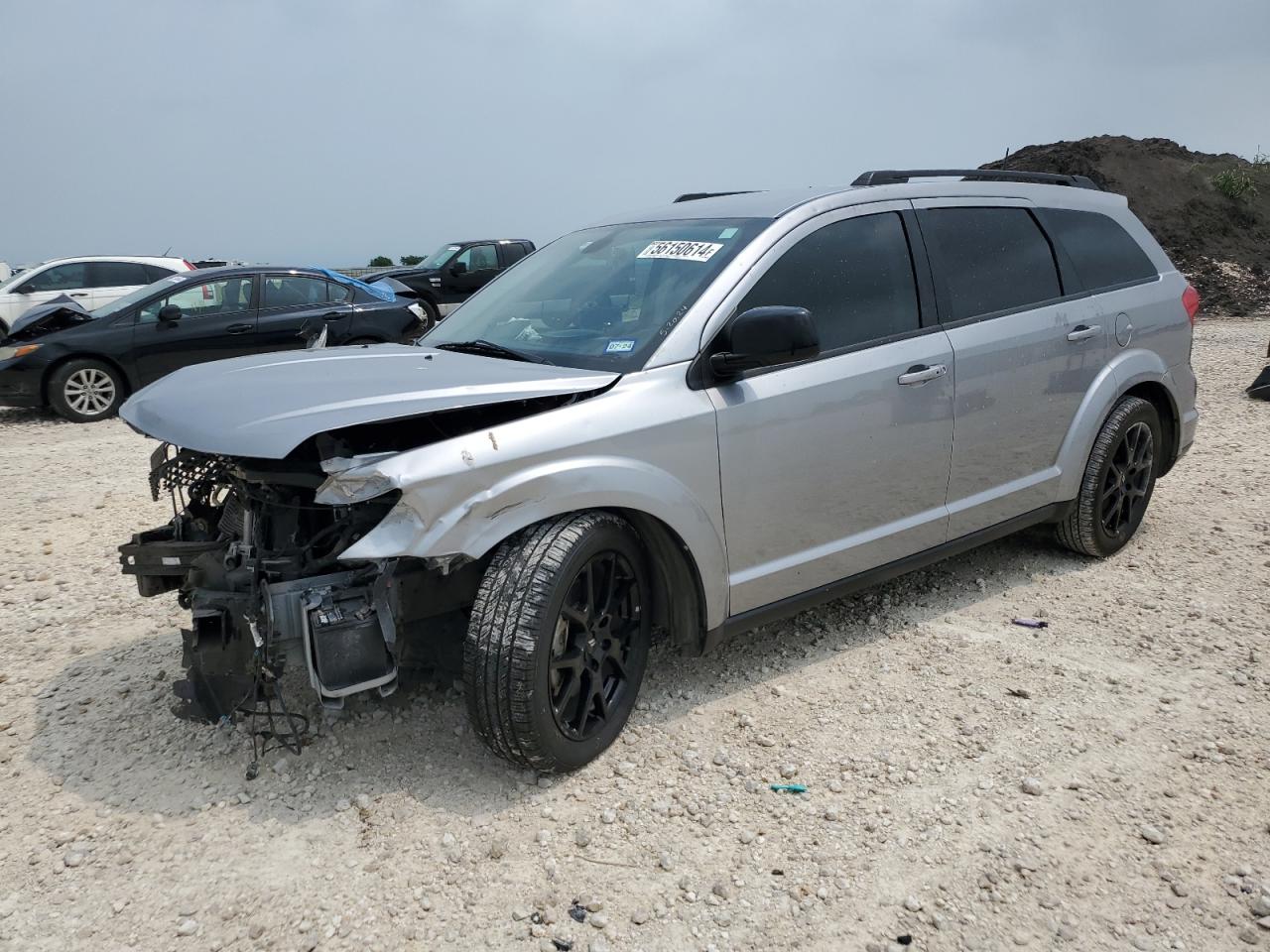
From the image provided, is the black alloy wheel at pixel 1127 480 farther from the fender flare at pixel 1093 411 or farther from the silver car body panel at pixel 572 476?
the silver car body panel at pixel 572 476

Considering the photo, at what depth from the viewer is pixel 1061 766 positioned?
132 inches

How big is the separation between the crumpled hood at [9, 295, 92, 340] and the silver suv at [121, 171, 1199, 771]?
26.4 ft

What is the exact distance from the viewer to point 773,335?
333 centimetres

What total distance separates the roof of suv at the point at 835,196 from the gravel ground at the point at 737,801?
69.7 inches

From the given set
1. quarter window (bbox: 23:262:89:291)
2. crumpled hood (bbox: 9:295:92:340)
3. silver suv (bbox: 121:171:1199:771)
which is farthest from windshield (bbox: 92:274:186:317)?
silver suv (bbox: 121:171:1199:771)

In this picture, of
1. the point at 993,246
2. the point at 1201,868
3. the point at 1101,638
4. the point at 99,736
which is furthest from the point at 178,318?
the point at 1201,868

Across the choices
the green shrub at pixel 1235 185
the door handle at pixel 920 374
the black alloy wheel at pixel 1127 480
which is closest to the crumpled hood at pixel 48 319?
the door handle at pixel 920 374

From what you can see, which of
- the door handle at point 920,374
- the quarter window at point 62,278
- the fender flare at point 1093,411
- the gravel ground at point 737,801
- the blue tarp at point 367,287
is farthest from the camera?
the quarter window at point 62,278

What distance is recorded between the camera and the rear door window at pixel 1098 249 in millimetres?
4898

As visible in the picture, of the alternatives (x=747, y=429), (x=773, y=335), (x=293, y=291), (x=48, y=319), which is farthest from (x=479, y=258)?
(x=773, y=335)

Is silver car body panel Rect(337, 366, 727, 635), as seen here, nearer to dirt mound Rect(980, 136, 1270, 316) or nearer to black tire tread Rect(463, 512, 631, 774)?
black tire tread Rect(463, 512, 631, 774)

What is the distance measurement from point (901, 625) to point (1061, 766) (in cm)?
117

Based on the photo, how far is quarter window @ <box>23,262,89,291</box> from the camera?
15.8m

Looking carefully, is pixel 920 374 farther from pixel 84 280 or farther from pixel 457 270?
pixel 457 270
